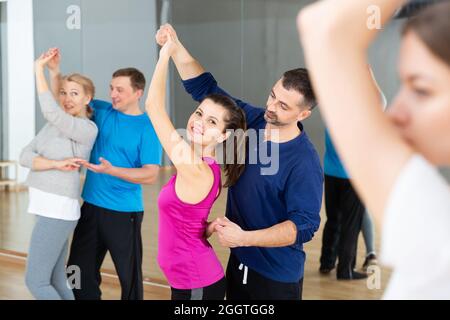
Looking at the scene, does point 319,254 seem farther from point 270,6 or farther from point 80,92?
point 80,92

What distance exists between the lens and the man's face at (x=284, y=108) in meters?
2.27

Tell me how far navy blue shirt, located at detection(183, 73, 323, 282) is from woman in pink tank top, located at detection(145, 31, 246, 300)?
0.24 feet

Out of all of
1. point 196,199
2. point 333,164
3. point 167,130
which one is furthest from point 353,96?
point 333,164

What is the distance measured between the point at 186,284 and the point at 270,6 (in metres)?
2.23

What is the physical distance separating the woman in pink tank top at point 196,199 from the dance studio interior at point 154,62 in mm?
1316

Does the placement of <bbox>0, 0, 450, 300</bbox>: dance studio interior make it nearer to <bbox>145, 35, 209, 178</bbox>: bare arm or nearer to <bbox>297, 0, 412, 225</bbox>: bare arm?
<bbox>145, 35, 209, 178</bbox>: bare arm

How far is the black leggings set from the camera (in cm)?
229

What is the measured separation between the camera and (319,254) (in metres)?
4.41

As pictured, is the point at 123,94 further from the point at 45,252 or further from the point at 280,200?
the point at 280,200

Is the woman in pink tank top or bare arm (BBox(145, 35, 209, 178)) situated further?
the woman in pink tank top

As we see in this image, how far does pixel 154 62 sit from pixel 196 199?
2.41 m

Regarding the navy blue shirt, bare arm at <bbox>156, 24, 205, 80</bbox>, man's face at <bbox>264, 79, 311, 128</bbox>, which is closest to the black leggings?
the navy blue shirt

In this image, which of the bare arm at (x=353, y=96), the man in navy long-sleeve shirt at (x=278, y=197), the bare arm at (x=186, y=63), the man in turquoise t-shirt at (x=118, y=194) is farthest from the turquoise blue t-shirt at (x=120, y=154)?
the bare arm at (x=353, y=96)

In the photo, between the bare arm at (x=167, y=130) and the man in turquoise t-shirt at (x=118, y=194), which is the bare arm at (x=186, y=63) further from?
the man in turquoise t-shirt at (x=118, y=194)
